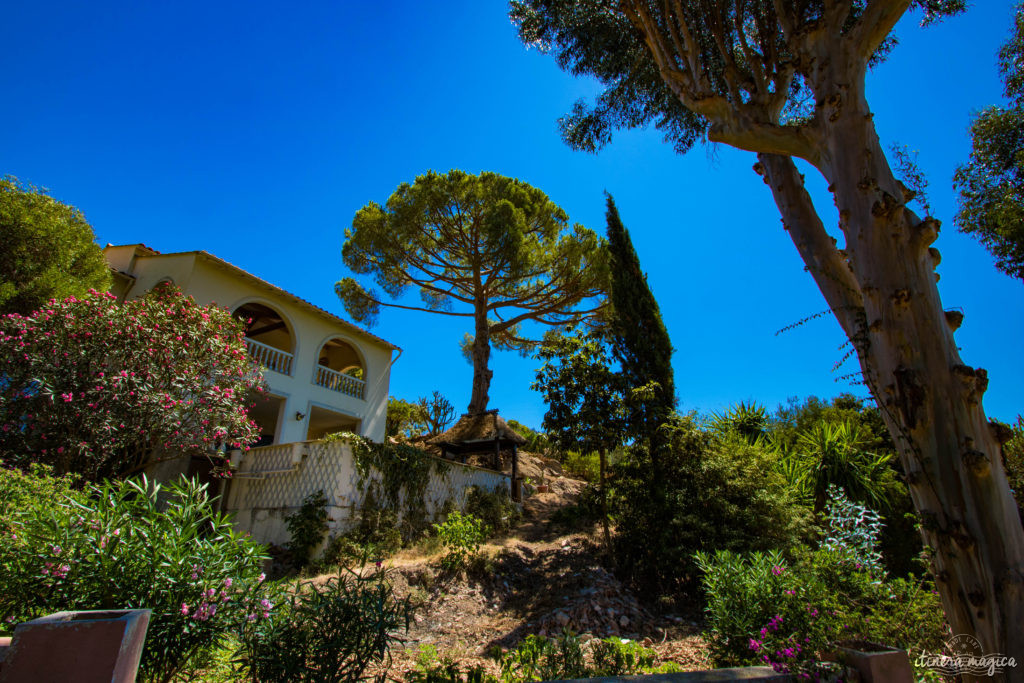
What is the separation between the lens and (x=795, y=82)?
22.3 feet

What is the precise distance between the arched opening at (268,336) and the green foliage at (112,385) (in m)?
3.77

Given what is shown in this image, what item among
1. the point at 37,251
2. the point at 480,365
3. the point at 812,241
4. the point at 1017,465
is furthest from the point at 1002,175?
the point at 37,251

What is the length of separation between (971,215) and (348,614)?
15.5 meters

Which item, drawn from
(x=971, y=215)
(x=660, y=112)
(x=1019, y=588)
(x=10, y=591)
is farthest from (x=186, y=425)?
(x=971, y=215)

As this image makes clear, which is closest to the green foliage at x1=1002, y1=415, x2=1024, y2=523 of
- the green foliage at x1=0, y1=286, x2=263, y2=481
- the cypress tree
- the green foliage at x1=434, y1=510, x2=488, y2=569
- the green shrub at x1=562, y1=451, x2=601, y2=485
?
the cypress tree

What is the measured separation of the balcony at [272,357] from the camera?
12766mm

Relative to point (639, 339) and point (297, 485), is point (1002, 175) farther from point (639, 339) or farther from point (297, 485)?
point (297, 485)

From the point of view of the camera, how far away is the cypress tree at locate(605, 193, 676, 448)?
9266 mm

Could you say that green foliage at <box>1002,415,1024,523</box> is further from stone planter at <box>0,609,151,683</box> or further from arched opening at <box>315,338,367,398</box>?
arched opening at <box>315,338,367,398</box>

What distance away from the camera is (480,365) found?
18.3m

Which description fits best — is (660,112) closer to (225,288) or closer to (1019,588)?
(1019,588)

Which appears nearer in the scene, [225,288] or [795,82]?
[795,82]

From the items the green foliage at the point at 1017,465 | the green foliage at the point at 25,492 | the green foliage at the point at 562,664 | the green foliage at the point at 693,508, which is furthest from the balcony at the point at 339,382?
the green foliage at the point at 1017,465

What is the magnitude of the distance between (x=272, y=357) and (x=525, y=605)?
31.8 ft
